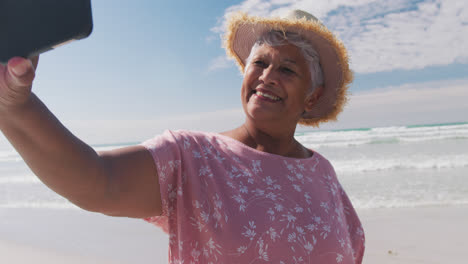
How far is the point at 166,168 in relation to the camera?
1.36 meters

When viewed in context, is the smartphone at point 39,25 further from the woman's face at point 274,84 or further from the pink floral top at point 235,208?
the woman's face at point 274,84

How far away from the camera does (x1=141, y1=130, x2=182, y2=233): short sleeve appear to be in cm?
134

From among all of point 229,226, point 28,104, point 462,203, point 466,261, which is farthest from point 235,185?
point 462,203

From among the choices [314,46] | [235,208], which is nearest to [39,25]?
[235,208]

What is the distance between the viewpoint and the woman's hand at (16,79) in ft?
2.05

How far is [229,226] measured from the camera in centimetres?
140

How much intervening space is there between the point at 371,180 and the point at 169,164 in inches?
308

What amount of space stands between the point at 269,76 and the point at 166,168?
2.72ft

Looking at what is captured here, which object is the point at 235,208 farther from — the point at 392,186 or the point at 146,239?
the point at 392,186

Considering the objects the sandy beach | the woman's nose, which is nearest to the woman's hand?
the woman's nose

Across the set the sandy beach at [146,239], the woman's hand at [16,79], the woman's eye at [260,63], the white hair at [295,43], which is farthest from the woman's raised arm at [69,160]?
the sandy beach at [146,239]

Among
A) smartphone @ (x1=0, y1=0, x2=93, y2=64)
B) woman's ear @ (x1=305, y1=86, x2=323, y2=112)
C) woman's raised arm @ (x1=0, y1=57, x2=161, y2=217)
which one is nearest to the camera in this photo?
smartphone @ (x1=0, y1=0, x2=93, y2=64)

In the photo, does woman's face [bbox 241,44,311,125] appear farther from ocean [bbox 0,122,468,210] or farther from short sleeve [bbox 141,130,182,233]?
ocean [bbox 0,122,468,210]

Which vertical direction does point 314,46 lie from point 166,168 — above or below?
above
